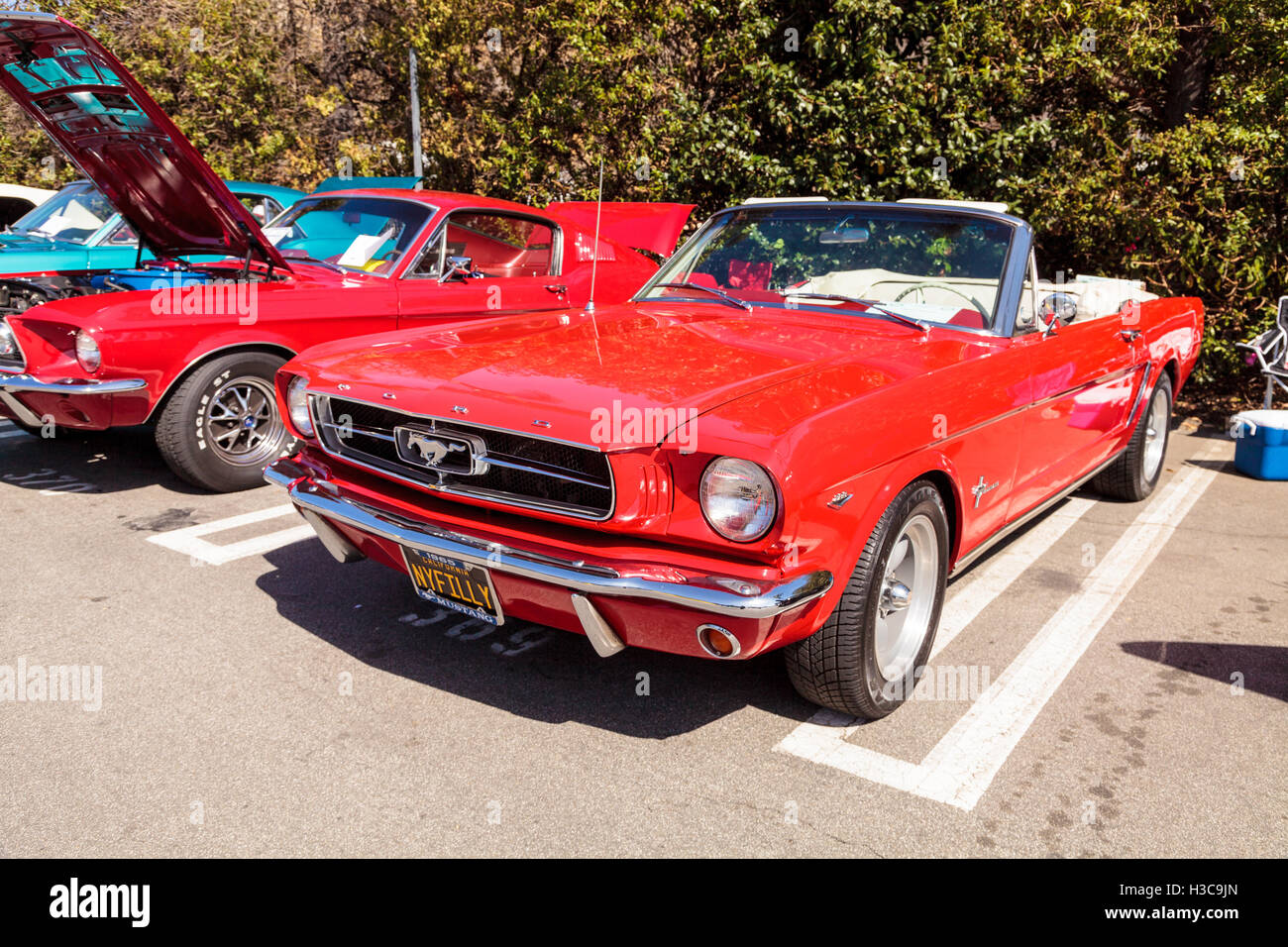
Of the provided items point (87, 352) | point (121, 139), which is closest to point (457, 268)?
point (121, 139)

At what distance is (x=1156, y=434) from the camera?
595 centimetres

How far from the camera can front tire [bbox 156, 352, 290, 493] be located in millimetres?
5051

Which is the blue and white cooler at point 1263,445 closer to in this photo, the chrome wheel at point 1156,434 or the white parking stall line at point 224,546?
the chrome wheel at point 1156,434

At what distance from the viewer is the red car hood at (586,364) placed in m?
2.65

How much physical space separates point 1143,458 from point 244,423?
5.21 metres

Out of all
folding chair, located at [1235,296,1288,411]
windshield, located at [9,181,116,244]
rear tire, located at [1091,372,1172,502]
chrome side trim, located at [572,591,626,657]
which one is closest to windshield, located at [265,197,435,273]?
windshield, located at [9,181,116,244]

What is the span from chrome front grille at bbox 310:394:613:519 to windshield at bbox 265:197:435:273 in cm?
297

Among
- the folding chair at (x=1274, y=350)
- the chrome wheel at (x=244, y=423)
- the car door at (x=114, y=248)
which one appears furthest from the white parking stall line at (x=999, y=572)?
the car door at (x=114, y=248)

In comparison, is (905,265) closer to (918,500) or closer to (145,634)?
(918,500)

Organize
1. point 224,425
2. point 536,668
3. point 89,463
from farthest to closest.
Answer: point 89,463
point 224,425
point 536,668

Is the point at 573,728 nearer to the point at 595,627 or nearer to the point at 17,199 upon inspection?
the point at 595,627

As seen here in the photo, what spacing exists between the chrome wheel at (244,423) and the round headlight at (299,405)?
182 centimetres

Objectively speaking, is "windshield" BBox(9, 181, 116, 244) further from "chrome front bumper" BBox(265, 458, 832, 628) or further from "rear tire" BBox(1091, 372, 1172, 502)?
"rear tire" BBox(1091, 372, 1172, 502)
